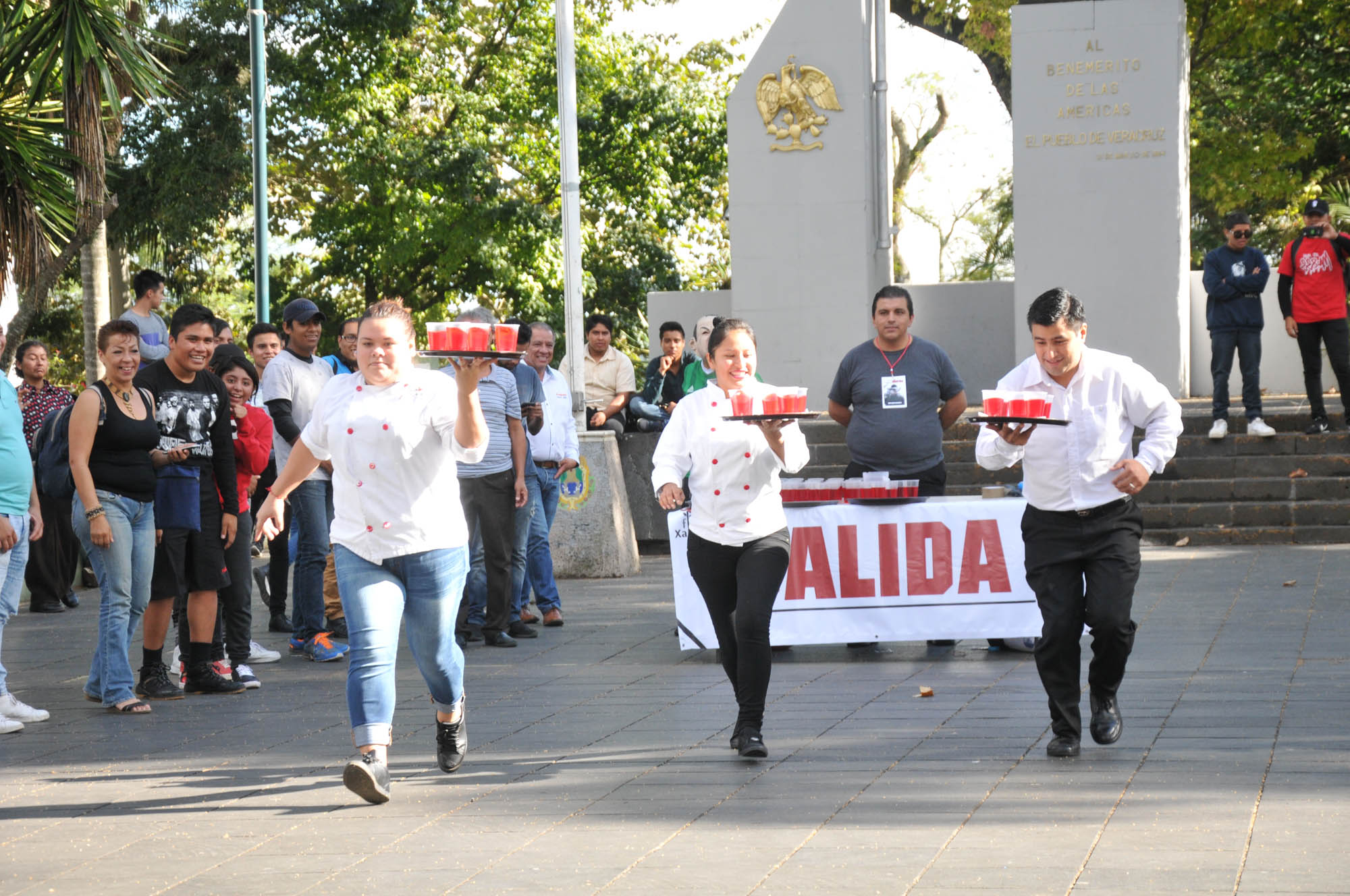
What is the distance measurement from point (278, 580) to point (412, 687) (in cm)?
303

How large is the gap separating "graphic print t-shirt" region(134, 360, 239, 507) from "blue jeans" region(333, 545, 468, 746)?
8.43ft

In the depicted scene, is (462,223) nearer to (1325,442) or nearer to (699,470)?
(1325,442)

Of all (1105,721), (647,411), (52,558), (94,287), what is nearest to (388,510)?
(1105,721)

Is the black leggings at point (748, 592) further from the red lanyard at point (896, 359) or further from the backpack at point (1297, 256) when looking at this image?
the backpack at point (1297, 256)

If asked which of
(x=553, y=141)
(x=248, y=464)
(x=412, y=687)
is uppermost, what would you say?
(x=553, y=141)

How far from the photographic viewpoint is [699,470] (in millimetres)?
6641

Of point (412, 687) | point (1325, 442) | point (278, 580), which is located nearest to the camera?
point (412, 687)

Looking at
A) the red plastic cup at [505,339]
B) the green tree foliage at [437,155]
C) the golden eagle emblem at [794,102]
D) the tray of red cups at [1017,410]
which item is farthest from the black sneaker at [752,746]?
the green tree foliage at [437,155]

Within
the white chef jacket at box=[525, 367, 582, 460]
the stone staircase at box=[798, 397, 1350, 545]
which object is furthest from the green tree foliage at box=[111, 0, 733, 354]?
the white chef jacket at box=[525, 367, 582, 460]

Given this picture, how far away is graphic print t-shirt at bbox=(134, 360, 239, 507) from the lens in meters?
8.27

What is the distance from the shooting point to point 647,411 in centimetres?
1548

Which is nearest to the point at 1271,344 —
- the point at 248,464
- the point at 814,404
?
the point at 814,404

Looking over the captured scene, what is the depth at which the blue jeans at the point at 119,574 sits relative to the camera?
7898 millimetres

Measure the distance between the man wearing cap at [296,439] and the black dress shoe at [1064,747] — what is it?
5029 mm
